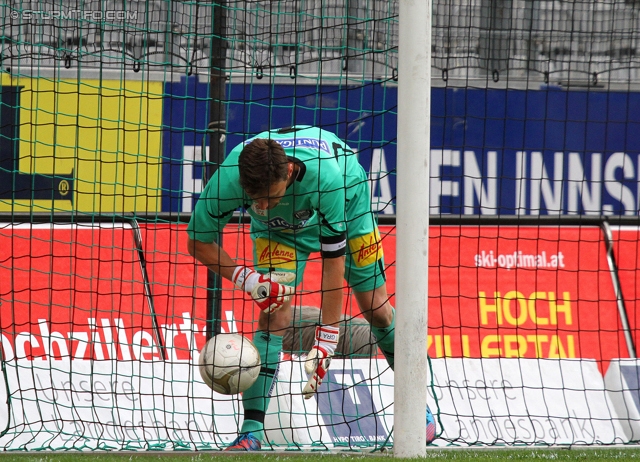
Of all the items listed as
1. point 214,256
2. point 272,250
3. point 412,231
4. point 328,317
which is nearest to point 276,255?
point 272,250

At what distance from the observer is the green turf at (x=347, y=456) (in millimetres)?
3623

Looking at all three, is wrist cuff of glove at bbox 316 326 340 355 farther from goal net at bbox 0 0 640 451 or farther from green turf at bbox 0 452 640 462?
green turf at bbox 0 452 640 462

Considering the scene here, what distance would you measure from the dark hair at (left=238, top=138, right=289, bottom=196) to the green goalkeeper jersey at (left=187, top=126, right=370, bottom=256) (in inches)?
9.9

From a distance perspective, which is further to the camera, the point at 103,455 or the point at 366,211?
the point at 366,211

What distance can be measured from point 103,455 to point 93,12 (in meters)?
3.70

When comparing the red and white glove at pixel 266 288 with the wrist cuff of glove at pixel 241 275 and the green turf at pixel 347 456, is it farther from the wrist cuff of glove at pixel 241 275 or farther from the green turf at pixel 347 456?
the green turf at pixel 347 456

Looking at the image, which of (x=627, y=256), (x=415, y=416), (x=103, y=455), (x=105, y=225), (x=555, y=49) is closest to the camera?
(x=415, y=416)

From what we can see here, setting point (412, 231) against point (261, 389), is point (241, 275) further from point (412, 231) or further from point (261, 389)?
point (412, 231)

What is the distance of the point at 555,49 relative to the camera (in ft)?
25.6

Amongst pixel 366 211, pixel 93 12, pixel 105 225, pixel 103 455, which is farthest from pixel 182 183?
pixel 103 455

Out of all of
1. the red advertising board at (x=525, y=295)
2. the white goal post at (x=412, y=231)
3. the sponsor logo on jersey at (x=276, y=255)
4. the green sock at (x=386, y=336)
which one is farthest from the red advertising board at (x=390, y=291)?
the white goal post at (x=412, y=231)

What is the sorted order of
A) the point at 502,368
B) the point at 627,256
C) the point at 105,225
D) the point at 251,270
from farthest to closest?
the point at 627,256
the point at 105,225
the point at 502,368
the point at 251,270

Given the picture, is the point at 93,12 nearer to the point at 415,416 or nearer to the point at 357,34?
the point at 357,34

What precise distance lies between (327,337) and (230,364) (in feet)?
1.59
